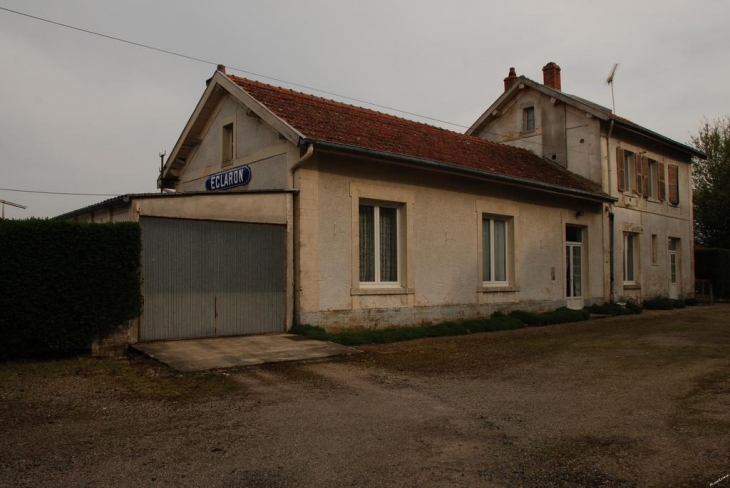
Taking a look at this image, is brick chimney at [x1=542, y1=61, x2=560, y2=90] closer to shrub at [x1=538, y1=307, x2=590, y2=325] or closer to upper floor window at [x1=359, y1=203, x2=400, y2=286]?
shrub at [x1=538, y1=307, x2=590, y2=325]

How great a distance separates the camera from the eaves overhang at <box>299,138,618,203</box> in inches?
420

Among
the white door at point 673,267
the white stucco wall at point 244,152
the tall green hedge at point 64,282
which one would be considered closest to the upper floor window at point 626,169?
the white door at point 673,267

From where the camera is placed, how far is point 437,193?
42.5ft

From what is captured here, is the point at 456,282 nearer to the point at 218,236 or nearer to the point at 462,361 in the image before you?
the point at 462,361

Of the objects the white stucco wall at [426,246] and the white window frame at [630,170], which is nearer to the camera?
the white stucco wall at [426,246]

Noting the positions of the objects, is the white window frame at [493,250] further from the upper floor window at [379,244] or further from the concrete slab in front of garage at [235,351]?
the concrete slab in front of garage at [235,351]

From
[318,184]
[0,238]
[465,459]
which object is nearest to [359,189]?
[318,184]

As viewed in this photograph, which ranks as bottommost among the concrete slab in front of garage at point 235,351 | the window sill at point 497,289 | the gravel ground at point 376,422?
the gravel ground at point 376,422

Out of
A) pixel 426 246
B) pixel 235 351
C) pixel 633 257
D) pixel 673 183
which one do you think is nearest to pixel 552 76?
pixel 673 183

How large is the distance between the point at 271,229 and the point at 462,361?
159 inches

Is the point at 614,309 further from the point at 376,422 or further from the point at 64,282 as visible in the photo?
the point at 64,282

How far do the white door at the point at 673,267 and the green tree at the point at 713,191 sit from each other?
8.76m

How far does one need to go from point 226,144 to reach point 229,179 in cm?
106

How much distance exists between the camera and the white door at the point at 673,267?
21344 millimetres
